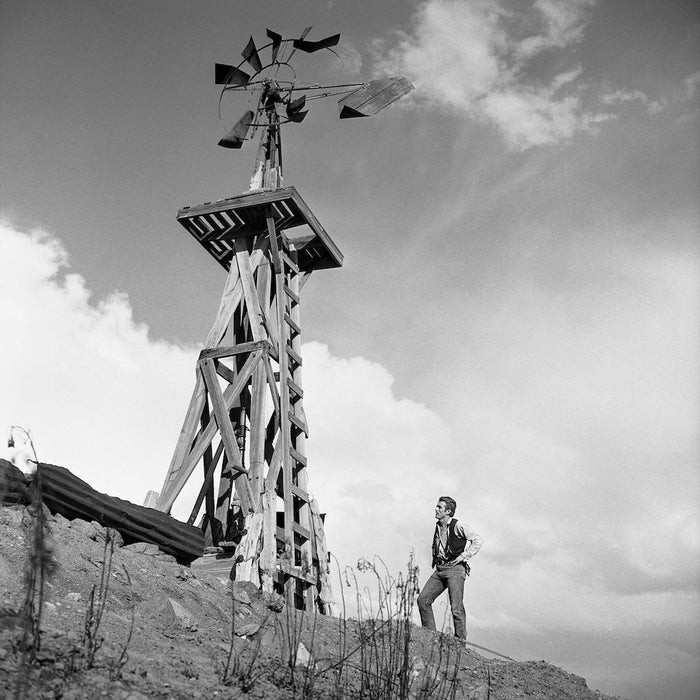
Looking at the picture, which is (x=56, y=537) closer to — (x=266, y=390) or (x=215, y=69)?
(x=266, y=390)

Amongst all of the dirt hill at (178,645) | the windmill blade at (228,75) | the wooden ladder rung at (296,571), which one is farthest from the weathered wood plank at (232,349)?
the windmill blade at (228,75)

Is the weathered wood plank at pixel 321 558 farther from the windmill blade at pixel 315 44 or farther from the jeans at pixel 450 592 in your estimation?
the windmill blade at pixel 315 44

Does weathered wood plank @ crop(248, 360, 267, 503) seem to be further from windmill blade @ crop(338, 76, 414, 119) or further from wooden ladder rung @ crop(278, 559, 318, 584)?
windmill blade @ crop(338, 76, 414, 119)

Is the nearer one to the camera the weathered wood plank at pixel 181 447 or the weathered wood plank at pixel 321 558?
the weathered wood plank at pixel 181 447

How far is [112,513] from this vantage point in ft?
25.5

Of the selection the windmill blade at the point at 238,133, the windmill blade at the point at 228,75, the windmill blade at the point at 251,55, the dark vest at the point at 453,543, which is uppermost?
the windmill blade at the point at 251,55

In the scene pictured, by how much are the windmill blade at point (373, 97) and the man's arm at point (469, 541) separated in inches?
237

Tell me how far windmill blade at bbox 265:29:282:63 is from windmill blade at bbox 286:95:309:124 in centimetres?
69

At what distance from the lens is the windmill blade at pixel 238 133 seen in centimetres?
1174

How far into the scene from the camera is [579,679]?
22.7 ft

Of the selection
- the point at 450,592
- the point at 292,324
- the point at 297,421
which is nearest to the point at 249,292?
the point at 292,324

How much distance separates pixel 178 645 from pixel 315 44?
884 centimetres

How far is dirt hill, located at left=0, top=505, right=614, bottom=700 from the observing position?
3.84m

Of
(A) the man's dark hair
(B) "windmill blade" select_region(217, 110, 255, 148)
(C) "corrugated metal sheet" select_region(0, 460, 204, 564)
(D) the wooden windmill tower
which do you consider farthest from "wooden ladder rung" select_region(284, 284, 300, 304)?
(A) the man's dark hair
